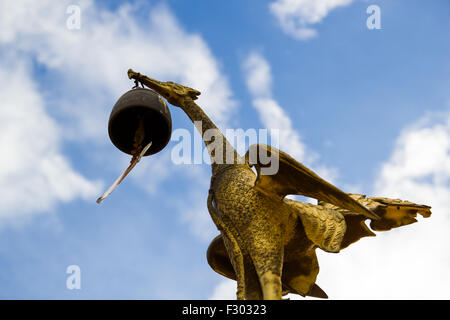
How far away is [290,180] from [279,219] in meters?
0.38

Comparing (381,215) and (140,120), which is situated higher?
(140,120)

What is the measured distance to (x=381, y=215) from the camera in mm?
5383

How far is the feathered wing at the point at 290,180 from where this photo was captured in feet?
15.3

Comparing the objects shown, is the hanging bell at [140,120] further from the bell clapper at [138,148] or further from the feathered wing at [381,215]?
the feathered wing at [381,215]

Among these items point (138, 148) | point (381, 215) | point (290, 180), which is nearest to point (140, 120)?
point (138, 148)

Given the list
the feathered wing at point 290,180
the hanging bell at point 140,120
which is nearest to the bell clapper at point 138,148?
the hanging bell at point 140,120

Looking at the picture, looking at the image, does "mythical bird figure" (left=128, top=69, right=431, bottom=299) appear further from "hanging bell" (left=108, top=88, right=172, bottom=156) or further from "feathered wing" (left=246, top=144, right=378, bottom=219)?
"hanging bell" (left=108, top=88, right=172, bottom=156)

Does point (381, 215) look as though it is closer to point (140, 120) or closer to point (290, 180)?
point (290, 180)
